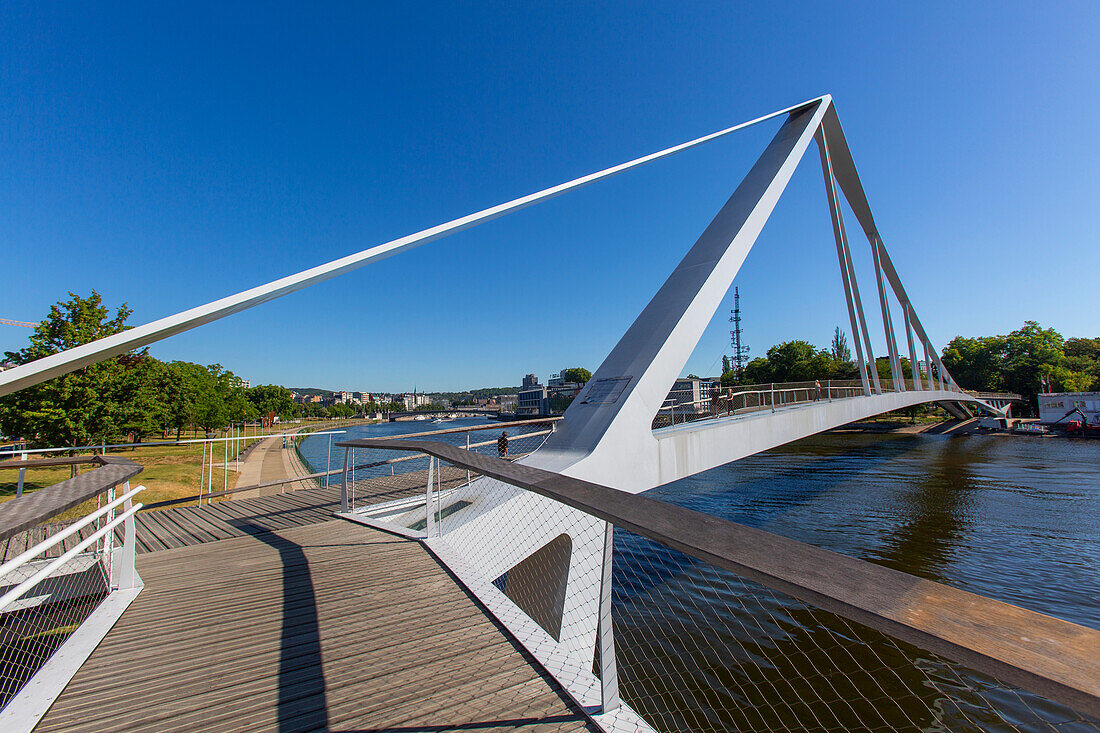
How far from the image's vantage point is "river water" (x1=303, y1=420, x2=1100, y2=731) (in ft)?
15.3

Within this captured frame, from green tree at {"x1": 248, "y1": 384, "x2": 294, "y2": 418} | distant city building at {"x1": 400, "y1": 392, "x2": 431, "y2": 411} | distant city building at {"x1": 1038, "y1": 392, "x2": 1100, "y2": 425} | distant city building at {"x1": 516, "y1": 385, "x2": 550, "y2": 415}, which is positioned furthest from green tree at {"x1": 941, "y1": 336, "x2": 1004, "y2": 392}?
distant city building at {"x1": 400, "y1": 392, "x2": 431, "y2": 411}

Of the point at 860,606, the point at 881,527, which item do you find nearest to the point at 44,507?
the point at 860,606

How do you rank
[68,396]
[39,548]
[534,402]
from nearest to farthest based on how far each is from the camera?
1. [39,548]
2. [68,396]
3. [534,402]

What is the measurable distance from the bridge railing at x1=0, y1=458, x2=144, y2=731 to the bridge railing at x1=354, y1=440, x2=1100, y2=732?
1954mm

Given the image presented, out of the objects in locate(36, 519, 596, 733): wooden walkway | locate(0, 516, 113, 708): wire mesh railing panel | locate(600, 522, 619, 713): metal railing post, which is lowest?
locate(0, 516, 113, 708): wire mesh railing panel

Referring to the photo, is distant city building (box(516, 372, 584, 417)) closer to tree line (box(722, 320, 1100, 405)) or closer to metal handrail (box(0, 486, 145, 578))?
tree line (box(722, 320, 1100, 405))

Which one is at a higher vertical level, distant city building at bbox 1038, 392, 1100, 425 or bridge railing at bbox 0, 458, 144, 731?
bridge railing at bbox 0, 458, 144, 731

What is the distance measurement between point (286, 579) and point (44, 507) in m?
1.58

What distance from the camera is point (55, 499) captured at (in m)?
2.72

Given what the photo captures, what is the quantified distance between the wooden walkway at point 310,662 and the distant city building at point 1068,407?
1891 inches

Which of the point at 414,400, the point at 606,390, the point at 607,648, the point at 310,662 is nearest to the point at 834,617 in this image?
the point at 606,390

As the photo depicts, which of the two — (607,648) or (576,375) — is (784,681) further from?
(576,375)

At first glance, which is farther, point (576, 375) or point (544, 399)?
point (576, 375)

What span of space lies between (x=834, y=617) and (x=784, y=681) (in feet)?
9.18
